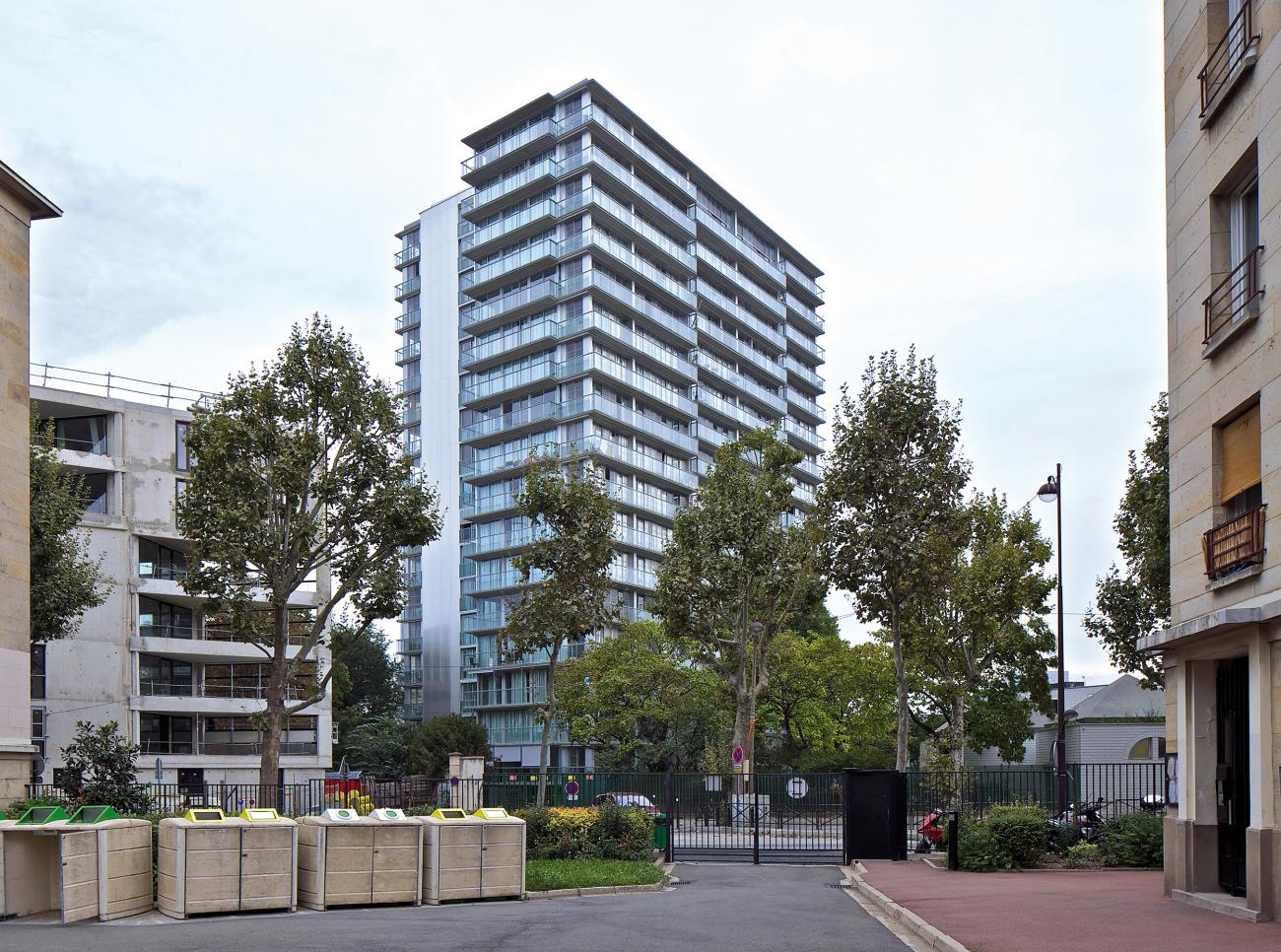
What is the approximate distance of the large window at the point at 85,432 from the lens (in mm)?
51438

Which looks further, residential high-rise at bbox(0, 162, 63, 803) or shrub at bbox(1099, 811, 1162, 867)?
shrub at bbox(1099, 811, 1162, 867)

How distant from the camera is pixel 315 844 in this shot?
17547 millimetres

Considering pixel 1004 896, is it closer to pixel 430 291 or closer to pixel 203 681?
pixel 203 681

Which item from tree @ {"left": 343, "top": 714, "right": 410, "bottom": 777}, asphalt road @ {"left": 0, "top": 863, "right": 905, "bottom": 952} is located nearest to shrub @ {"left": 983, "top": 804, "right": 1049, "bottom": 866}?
asphalt road @ {"left": 0, "top": 863, "right": 905, "bottom": 952}

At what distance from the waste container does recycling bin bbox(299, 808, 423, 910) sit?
383 inches

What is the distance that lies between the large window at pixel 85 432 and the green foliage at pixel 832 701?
29.4 m

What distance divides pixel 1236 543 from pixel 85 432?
153 ft

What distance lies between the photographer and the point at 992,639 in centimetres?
4947

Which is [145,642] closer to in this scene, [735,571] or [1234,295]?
[735,571]

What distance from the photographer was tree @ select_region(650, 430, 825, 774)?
4134cm

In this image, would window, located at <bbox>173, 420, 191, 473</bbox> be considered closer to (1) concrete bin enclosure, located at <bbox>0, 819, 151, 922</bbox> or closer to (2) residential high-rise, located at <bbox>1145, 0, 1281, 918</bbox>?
(1) concrete bin enclosure, located at <bbox>0, 819, 151, 922</bbox>

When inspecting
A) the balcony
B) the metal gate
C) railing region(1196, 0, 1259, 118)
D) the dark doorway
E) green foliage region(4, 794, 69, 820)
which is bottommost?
the metal gate

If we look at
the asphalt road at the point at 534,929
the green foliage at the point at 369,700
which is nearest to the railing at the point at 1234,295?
the asphalt road at the point at 534,929

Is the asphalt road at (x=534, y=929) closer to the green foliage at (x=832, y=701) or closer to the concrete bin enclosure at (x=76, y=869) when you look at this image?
the concrete bin enclosure at (x=76, y=869)
